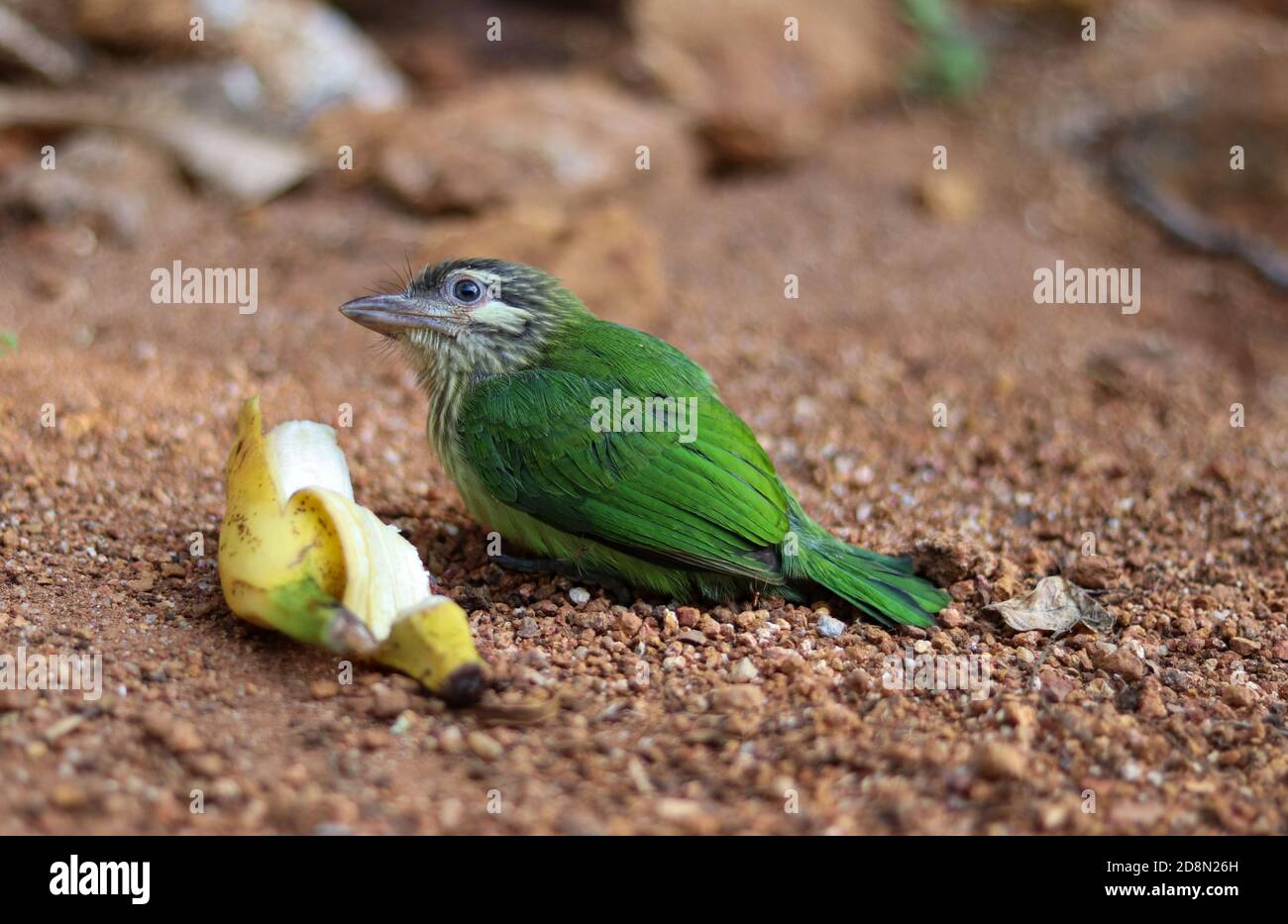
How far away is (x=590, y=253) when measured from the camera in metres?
6.33

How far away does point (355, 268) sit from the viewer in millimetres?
6699

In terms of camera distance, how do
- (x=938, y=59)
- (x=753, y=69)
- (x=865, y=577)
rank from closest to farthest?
(x=865, y=577)
(x=753, y=69)
(x=938, y=59)

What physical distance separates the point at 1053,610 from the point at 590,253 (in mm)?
3243

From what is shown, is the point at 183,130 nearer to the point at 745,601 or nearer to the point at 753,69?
the point at 753,69

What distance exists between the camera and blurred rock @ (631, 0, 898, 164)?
8.30 meters

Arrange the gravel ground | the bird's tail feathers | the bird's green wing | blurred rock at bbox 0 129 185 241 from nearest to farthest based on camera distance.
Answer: the gravel ground
the bird's green wing
the bird's tail feathers
blurred rock at bbox 0 129 185 241

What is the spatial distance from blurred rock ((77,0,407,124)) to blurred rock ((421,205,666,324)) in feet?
6.56

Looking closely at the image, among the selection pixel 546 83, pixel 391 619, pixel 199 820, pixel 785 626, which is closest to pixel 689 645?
pixel 785 626

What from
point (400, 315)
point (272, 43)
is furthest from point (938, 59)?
point (400, 315)

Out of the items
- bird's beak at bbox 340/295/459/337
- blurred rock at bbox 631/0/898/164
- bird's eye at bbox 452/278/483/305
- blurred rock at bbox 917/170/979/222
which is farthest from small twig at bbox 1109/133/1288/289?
bird's beak at bbox 340/295/459/337

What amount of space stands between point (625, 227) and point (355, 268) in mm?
1514

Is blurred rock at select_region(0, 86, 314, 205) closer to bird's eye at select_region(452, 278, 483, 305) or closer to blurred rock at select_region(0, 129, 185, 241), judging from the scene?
blurred rock at select_region(0, 129, 185, 241)

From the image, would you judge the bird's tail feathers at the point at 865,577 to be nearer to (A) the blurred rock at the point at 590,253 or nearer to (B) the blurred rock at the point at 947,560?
(B) the blurred rock at the point at 947,560

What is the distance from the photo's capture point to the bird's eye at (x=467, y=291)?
4.33 meters
